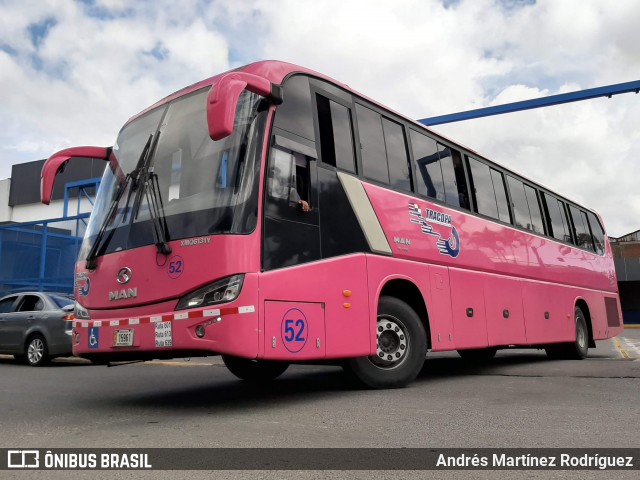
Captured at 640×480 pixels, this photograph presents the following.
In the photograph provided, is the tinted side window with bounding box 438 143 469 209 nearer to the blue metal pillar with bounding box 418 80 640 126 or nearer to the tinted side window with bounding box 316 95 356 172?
the tinted side window with bounding box 316 95 356 172

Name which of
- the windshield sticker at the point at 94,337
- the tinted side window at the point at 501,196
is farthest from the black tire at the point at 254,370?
the tinted side window at the point at 501,196

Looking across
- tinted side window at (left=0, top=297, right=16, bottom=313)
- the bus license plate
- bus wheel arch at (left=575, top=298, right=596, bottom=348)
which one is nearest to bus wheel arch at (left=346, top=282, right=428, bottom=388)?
the bus license plate

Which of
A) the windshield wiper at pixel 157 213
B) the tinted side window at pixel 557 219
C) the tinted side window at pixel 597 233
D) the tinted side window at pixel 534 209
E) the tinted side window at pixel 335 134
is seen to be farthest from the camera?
the tinted side window at pixel 597 233

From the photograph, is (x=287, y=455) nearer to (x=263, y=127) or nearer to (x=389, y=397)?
(x=389, y=397)

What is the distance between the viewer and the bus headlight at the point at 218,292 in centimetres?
516

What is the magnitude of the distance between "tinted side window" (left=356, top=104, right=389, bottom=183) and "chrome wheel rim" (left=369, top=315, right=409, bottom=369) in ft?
5.55

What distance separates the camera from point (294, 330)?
5512 mm

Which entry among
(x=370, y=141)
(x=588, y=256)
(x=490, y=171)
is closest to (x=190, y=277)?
(x=370, y=141)

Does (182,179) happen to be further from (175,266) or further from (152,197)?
(175,266)

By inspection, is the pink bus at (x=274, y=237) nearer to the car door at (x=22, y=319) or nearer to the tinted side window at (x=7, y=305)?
the car door at (x=22, y=319)

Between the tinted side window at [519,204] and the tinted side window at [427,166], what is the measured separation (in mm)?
2730

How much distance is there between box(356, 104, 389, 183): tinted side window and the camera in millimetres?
6969

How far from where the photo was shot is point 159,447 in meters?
4.05

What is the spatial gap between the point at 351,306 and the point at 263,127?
2009 millimetres
